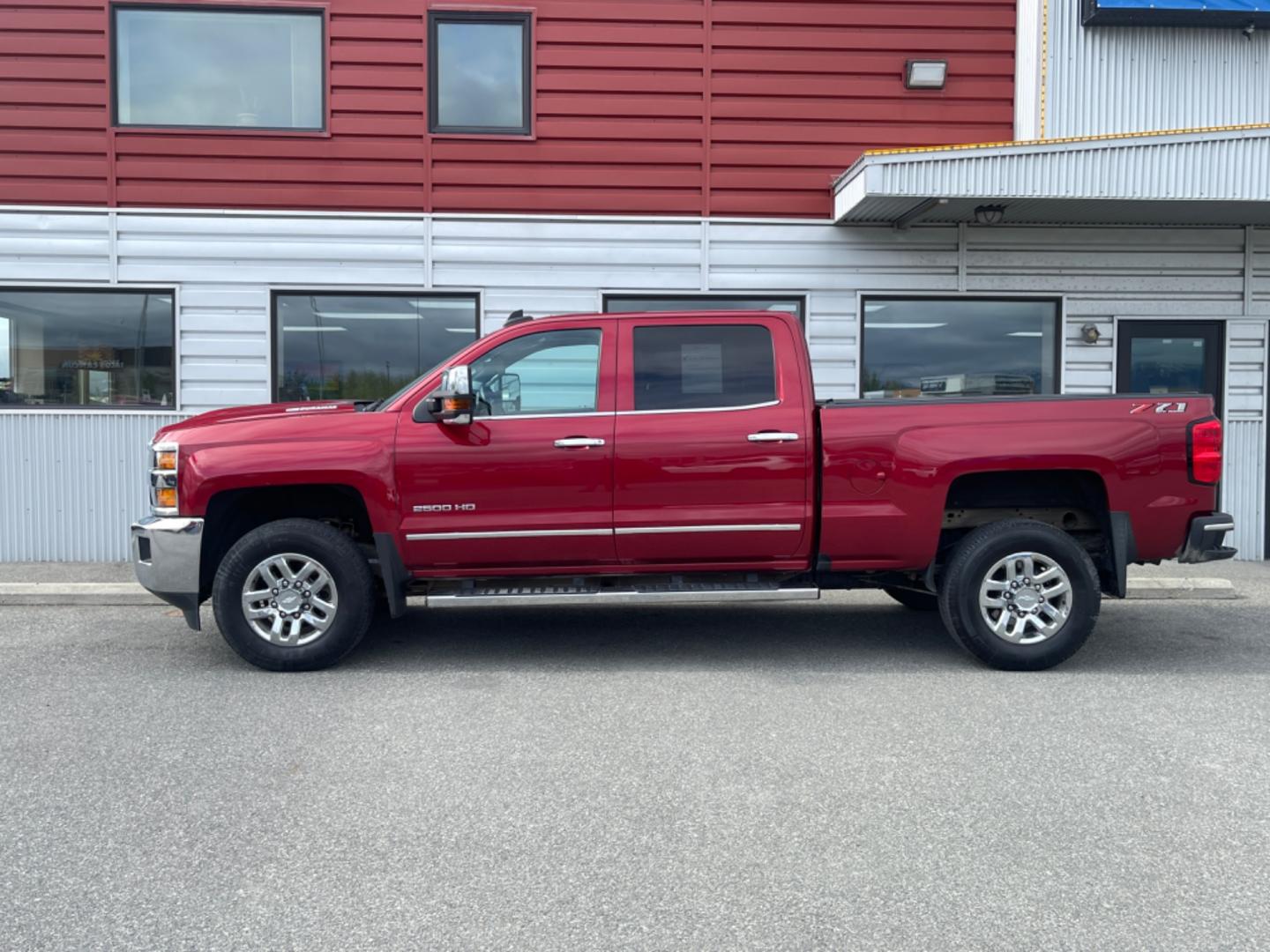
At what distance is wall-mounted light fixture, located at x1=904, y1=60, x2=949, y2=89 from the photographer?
411 inches

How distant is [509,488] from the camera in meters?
6.35

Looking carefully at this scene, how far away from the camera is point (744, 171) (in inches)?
417

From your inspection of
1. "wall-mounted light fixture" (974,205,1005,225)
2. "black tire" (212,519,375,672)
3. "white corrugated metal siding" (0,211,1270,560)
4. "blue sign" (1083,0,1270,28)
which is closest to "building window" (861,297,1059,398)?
"white corrugated metal siding" (0,211,1270,560)

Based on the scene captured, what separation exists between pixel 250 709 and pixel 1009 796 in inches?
141

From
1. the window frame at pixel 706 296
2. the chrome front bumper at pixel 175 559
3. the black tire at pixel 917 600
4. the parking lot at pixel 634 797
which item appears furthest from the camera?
the window frame at pixel 706 296

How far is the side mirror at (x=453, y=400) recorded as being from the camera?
6.15 meters

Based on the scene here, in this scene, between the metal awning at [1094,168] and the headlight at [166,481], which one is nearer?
the headlight at [166,481]

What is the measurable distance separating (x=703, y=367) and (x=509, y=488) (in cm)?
135

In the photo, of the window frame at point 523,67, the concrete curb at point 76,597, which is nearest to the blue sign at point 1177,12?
the window frame at point 523,67

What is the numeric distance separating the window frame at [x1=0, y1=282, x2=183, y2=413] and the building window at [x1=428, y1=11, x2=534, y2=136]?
2.94 m

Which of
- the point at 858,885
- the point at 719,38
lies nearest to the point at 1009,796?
the point at 858,885

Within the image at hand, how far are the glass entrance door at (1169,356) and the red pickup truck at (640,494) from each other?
4.64m

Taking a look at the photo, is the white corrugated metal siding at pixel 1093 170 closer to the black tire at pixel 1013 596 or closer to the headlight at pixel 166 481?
the black tire at pixel 1013 596

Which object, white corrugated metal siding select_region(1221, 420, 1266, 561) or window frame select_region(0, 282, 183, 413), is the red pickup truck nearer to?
window frame select_region(0, 282, 183, 413)
